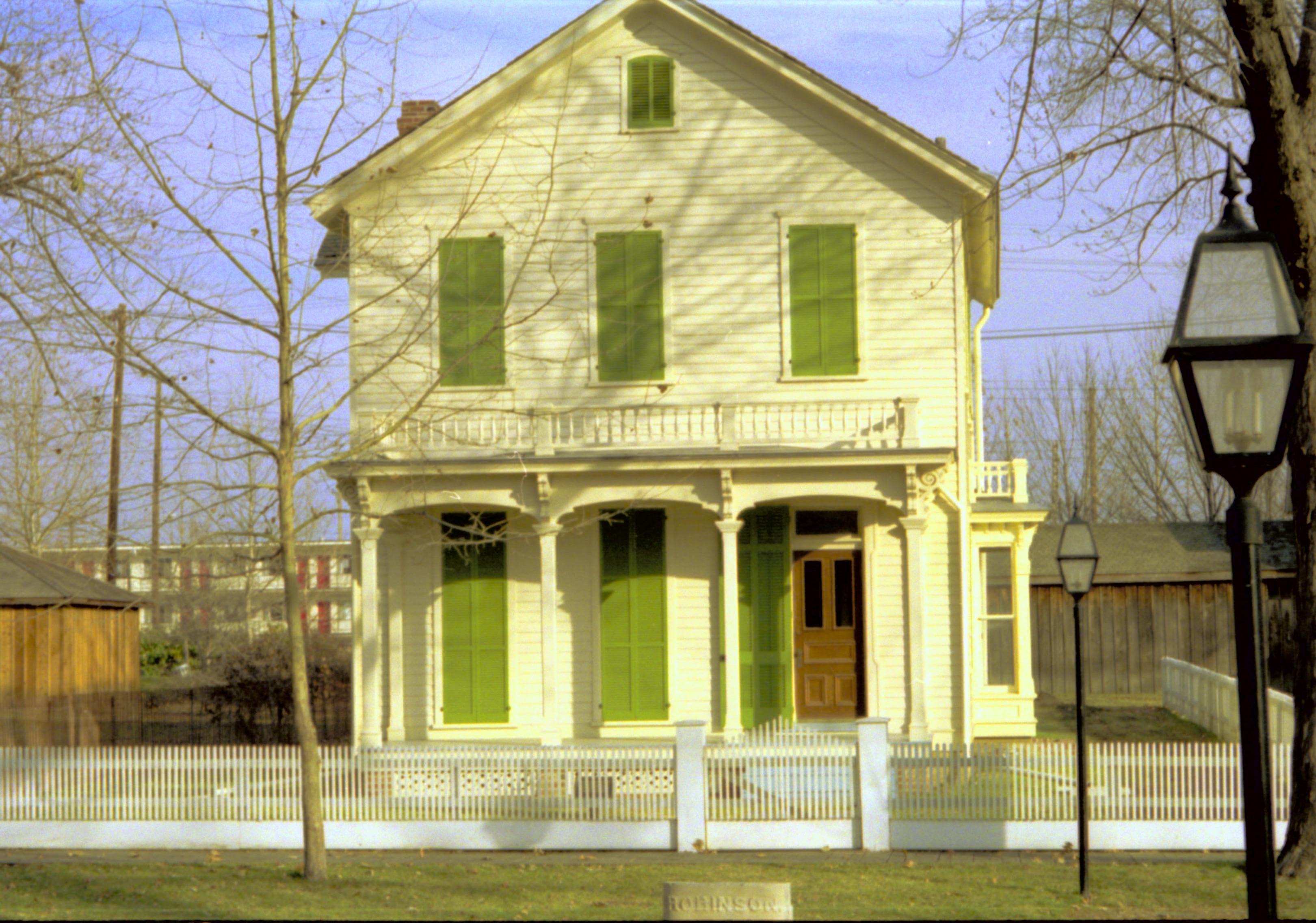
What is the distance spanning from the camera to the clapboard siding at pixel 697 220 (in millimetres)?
18656

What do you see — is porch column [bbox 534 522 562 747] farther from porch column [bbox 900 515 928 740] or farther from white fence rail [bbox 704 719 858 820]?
porch column [bbox 900 515 928 740]

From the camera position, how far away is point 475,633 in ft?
61.7

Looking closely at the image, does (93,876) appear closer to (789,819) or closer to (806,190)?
(789,819)

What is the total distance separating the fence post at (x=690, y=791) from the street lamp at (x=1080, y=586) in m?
3.39

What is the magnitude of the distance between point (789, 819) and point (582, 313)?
7.63m

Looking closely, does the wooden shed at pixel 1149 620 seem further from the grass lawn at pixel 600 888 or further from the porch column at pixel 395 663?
the grass lawn at pixel 600 888

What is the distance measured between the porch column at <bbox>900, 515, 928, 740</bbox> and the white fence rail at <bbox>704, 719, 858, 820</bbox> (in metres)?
3.79

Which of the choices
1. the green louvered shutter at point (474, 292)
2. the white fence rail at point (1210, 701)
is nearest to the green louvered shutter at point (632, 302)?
the green louvered shutter at point (474, 292)

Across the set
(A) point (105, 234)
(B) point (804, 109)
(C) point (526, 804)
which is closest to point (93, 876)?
(C) point (526, 804)

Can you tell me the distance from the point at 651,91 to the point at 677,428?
4.44m

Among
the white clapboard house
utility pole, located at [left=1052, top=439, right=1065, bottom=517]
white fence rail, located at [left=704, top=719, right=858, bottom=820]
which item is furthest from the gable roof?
utility pole, located at [left=1052, top=439, right=1065, bottom=517]

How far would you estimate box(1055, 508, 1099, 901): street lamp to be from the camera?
450 inches

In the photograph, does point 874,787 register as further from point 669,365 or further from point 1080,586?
point 669,365

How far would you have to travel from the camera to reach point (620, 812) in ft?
46.2
